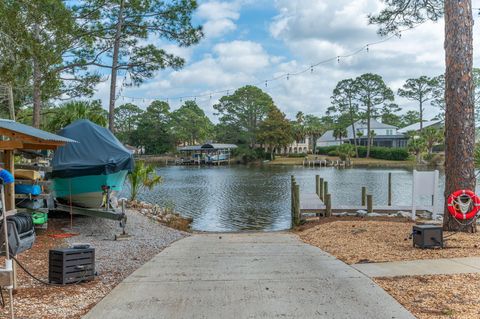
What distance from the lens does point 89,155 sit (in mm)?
11477

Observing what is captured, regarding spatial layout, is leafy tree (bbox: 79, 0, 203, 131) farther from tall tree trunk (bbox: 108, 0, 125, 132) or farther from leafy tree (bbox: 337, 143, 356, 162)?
leafy tree (bbox: 337, 143, 356, 162)

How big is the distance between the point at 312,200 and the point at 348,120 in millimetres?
64210

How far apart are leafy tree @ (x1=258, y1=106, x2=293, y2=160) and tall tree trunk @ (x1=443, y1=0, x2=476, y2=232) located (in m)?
62.5

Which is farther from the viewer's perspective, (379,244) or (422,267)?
(379,244)

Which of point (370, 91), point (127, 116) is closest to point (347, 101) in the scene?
point (370, 91)

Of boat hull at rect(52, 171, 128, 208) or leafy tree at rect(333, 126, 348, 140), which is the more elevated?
leafy tree at rect(333, 126, 348, 140)

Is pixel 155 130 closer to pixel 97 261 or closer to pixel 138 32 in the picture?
pixel 138 32

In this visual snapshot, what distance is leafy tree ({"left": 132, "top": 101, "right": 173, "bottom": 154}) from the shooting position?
84062 millimetres

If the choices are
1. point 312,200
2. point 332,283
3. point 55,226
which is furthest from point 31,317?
point 312,200

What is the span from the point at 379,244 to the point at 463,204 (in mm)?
2051

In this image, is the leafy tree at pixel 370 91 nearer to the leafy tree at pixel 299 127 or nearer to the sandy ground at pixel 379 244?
the leafy tree at pixel 299 127

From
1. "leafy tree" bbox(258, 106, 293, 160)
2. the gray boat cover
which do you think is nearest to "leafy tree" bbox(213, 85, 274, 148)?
"leafy tree" bbox(258, 106, 293, 160)

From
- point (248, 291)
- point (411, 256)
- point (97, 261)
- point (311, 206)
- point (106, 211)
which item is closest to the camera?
point (248, 291)

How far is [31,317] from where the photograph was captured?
4.43m
